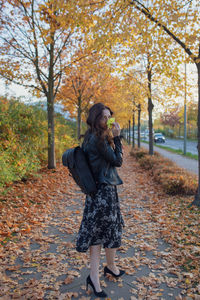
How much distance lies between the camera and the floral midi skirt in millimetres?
2643

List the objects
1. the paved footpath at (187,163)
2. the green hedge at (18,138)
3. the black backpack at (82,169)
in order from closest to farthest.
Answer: the black backpack at (82,169) → the green hedge at (18,138) → the paved footpath at (187,163)

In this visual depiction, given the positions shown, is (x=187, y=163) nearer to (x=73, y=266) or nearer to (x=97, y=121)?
(x=73, y=266)

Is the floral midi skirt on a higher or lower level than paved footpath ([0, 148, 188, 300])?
higher

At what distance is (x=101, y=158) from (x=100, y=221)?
2.19ft

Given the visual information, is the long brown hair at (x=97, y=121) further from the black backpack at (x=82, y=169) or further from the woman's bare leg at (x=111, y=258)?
the woman's bare leg at (x=111, y=258)

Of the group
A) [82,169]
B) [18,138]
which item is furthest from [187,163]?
[82,169]

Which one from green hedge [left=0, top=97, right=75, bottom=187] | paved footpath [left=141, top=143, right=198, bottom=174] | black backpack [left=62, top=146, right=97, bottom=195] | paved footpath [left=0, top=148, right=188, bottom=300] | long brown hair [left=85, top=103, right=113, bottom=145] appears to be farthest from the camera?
paved footpath [left=141, top=143, right=198, bottom=174]

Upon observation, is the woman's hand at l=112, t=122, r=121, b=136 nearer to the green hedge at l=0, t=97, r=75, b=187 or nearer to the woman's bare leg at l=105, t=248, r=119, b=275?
the woman's bare leg at l=105, t=248, r=119, b=275

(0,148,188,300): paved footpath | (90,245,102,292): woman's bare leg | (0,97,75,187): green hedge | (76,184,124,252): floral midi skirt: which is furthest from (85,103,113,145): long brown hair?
(0,97,75,187): green hedge

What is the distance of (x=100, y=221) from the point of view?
8.80ft

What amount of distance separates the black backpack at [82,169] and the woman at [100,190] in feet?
0.33

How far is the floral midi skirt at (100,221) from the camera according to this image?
2643mm

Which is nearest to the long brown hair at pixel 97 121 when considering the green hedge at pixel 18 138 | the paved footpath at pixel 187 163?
the green hedge at pixel 18 138

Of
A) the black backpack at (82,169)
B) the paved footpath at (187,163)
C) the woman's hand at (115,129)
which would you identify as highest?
the woman's hand at (115,129)
